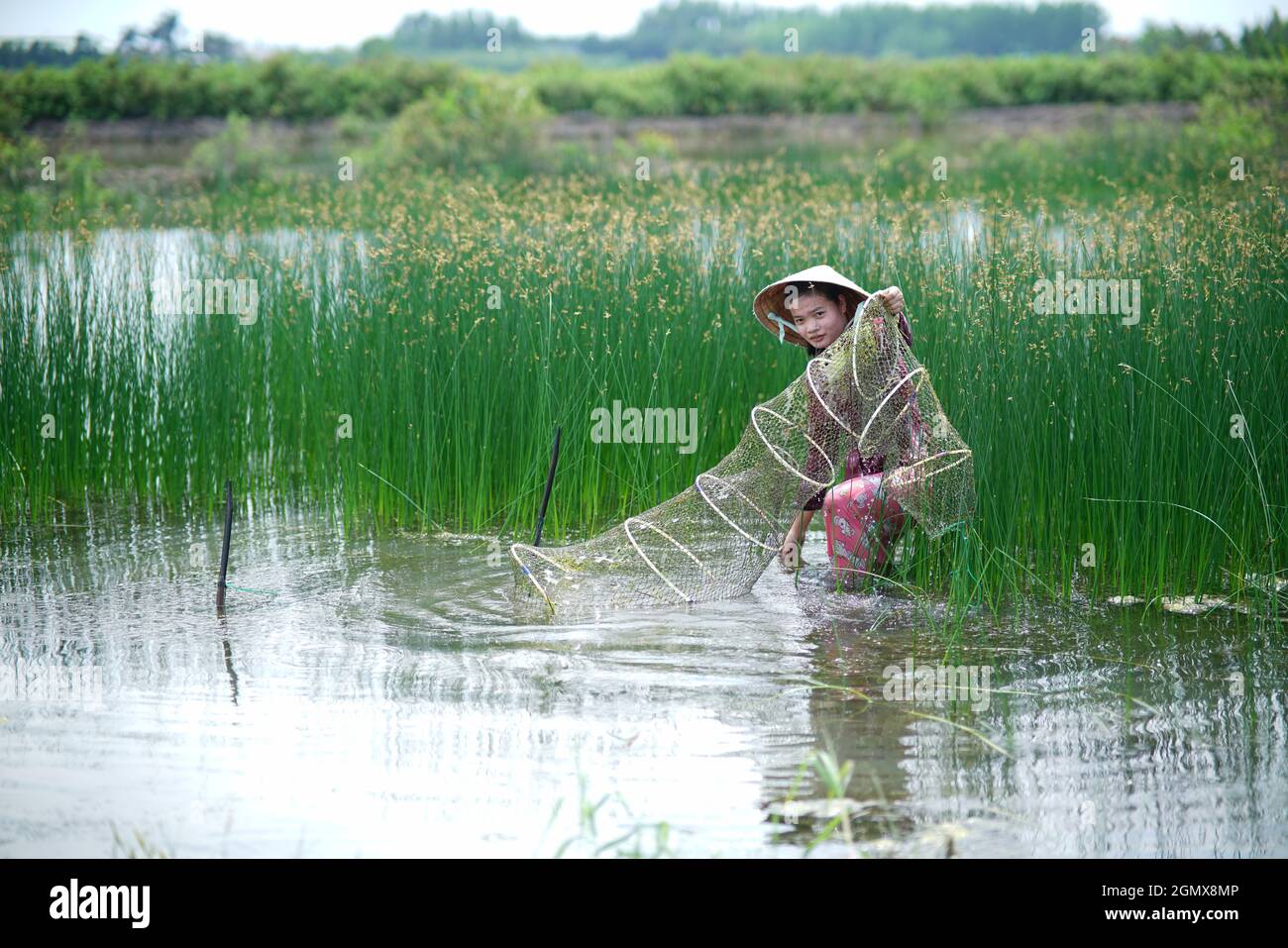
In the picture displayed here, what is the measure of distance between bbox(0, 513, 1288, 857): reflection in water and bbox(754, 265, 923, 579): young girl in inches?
8.2

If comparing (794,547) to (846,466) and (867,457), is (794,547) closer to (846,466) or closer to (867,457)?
(846,466)

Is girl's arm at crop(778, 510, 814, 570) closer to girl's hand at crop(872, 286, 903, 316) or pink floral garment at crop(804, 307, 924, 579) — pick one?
pink floral garment at crop(804, 307, 924, 579)

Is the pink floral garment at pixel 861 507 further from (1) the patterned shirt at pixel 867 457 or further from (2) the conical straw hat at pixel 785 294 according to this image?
(2) the conical straw hat at pixel 785 294

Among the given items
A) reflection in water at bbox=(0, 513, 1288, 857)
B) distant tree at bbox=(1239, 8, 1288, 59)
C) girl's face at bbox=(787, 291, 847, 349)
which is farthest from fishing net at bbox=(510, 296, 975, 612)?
distant tree at bbox=(1239, 8, 1288, 59)

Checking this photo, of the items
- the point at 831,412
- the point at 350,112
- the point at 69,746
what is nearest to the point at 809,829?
the point at 831,412

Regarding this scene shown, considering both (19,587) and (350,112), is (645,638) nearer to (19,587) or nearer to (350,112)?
(19,587)

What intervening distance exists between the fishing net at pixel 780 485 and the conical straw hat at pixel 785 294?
0.79ft

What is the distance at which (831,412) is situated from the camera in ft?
14.8

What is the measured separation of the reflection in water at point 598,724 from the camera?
3.18m

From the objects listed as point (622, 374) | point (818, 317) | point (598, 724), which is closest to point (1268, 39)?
point (622, 374)

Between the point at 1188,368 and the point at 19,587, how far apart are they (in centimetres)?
486

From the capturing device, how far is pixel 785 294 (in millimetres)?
4984

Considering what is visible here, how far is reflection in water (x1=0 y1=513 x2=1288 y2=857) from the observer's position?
3.18 meters

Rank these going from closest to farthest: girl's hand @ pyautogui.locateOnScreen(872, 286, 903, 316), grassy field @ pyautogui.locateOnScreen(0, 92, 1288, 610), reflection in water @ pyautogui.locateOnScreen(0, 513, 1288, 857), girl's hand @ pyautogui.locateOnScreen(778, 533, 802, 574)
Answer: reflection in water @ pyautogui.locateOnScreen(0, 513, 1288, 857) < girl's hand @ pyautogui.locateOnScreen(872, 286, 903, 316) < grassy field @ pyautogui.locateOnScreen(0, 92, 1288, 610) < girl's hand @ pyautogui.locateOnScreen(778, 533, 802, 574)
